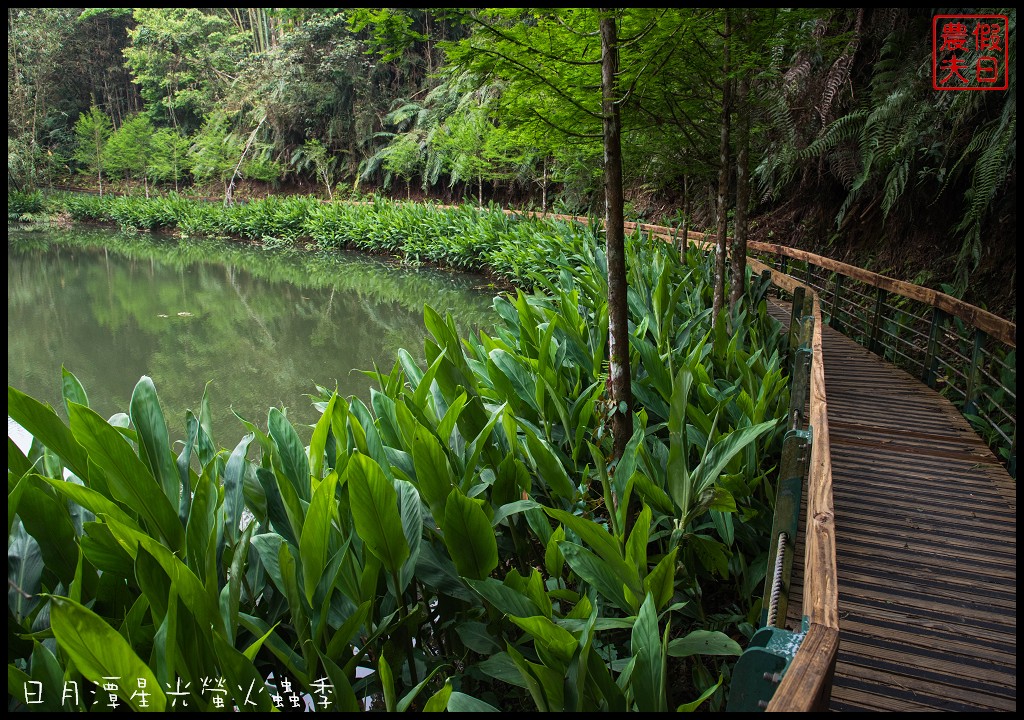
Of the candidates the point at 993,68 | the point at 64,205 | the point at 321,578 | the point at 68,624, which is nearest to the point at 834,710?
the point at 321,578

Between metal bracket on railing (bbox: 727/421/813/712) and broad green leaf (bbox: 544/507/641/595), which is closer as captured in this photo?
metal bracket on railing (bbox: 727/421/813/712)

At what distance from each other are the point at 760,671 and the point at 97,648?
1263 mm

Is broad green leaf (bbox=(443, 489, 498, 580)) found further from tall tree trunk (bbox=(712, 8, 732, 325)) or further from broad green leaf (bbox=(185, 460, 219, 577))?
tall tree trunk (bbox=(712, 8, 732, 325))

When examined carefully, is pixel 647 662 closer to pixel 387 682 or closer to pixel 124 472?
pixel 387 682

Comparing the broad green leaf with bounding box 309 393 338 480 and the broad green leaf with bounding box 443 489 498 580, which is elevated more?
the broad green leaf with bounding box 309 393 338 480

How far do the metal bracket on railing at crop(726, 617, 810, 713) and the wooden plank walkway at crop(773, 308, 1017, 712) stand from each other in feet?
3.03

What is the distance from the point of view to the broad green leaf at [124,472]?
5.84 ft

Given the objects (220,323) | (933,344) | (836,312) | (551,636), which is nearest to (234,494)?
(551,636)

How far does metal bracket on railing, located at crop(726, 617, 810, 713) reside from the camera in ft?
3.59

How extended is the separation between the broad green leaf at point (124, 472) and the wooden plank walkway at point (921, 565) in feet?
6.14

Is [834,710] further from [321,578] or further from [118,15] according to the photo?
[118,15]

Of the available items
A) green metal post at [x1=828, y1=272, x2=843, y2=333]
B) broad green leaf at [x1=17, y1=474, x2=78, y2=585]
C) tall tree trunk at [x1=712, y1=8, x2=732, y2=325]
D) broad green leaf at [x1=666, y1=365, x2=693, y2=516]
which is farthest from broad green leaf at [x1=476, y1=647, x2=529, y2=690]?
green metal post at [x1=828, y1=272, x2=843, y2=333]

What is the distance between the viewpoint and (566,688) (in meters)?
1.73

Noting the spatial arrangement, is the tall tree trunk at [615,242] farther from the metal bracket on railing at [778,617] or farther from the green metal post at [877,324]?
the green metal post at [877,324]
